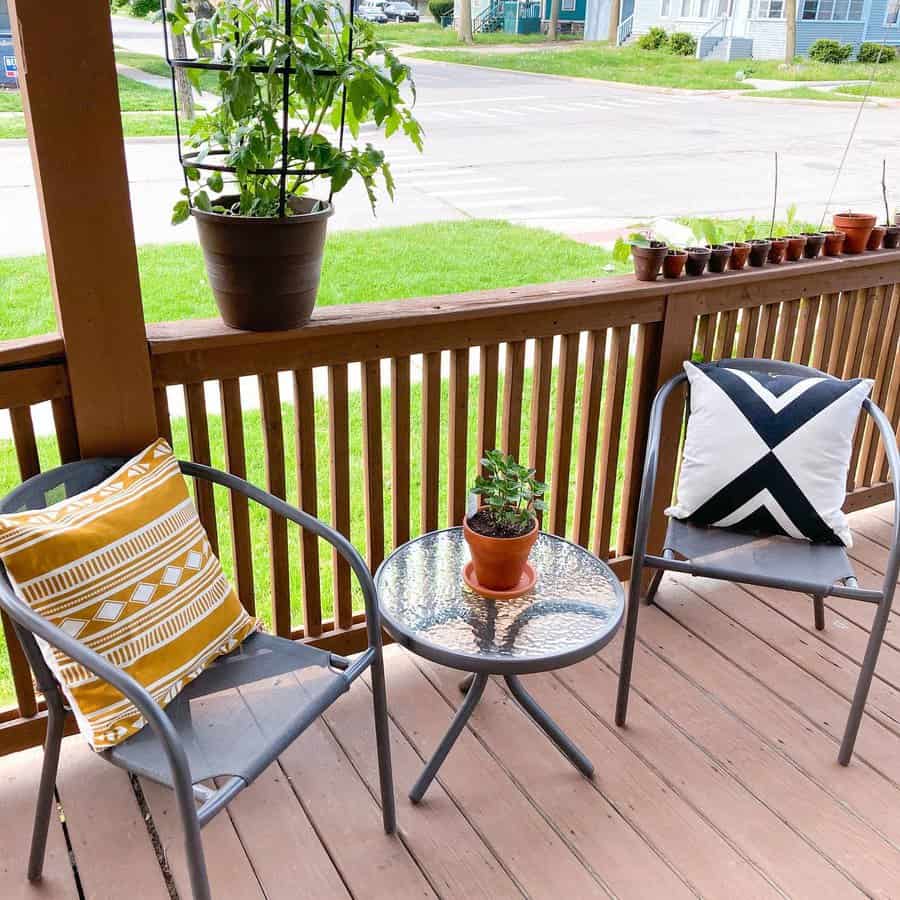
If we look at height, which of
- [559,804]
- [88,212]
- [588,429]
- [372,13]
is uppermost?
[372,13]

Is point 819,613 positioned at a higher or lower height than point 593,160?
lower

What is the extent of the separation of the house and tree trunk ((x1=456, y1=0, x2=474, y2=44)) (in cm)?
1206

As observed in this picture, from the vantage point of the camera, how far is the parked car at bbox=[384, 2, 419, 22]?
2.17 m

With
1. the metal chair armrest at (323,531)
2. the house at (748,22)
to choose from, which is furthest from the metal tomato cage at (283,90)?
the house at (748,22)

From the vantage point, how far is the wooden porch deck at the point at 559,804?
1.62 m

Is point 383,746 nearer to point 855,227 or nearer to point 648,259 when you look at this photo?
point 648,259

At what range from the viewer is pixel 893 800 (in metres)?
1.81

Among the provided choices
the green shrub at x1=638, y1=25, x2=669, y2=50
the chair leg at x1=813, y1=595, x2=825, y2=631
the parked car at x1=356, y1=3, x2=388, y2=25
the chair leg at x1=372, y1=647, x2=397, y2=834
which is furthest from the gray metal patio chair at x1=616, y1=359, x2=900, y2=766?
the green shrub at x1=638, y1=25, x2=669, y2=50

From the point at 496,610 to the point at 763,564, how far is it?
0.64m

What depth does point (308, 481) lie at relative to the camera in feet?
6.41

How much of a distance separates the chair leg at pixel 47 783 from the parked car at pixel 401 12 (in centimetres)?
167

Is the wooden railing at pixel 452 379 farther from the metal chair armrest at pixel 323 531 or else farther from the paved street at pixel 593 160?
the paved street at pixel 593 160

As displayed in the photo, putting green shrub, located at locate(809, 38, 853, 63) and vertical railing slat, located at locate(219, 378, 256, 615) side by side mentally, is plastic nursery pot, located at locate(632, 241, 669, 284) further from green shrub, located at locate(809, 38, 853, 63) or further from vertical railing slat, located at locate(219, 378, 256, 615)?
green shrub, located at locate(809, 38, 853, 63)

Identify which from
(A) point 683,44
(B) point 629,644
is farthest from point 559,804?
(A) point 683,44
